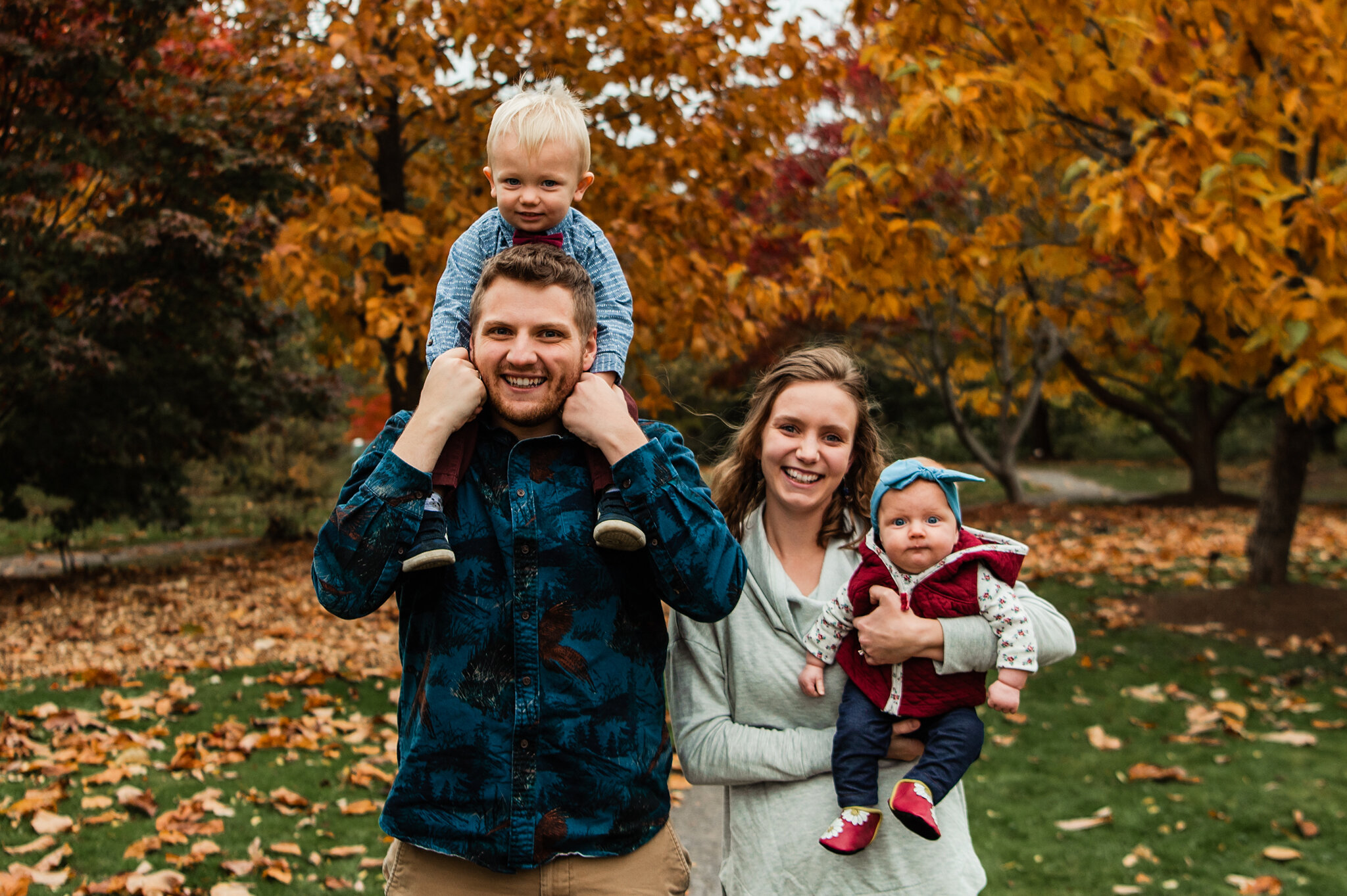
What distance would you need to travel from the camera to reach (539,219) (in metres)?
2.38

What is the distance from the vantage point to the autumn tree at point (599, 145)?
20.9 ft

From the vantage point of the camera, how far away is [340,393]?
1316 cm

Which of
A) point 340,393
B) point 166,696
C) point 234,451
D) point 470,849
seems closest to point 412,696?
point 470,849

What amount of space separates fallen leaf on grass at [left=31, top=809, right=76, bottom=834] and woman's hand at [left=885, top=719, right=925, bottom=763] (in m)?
3.91

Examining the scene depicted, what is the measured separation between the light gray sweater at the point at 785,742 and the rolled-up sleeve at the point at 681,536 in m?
0.32

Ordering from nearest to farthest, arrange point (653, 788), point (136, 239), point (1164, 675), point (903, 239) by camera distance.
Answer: point (653, 788), point (903, 239), point (1164, 675), point (136, 239)

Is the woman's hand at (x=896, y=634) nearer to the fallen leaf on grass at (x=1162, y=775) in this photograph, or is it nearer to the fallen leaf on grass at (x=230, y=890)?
the fallen leaf on grass at (x=230, y=890)

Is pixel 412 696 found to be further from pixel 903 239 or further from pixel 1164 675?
pixel 1164 675

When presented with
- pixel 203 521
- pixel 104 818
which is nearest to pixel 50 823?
pixel 104 818

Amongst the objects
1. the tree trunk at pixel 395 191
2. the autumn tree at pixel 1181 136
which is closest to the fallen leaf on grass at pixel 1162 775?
the autumn tree at pixel 1181 136

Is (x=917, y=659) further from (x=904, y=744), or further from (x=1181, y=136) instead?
(x=1181, y=136)

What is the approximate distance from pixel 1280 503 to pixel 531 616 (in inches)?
371

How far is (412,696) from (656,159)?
5.49 m

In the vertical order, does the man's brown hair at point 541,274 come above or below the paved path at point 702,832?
above
